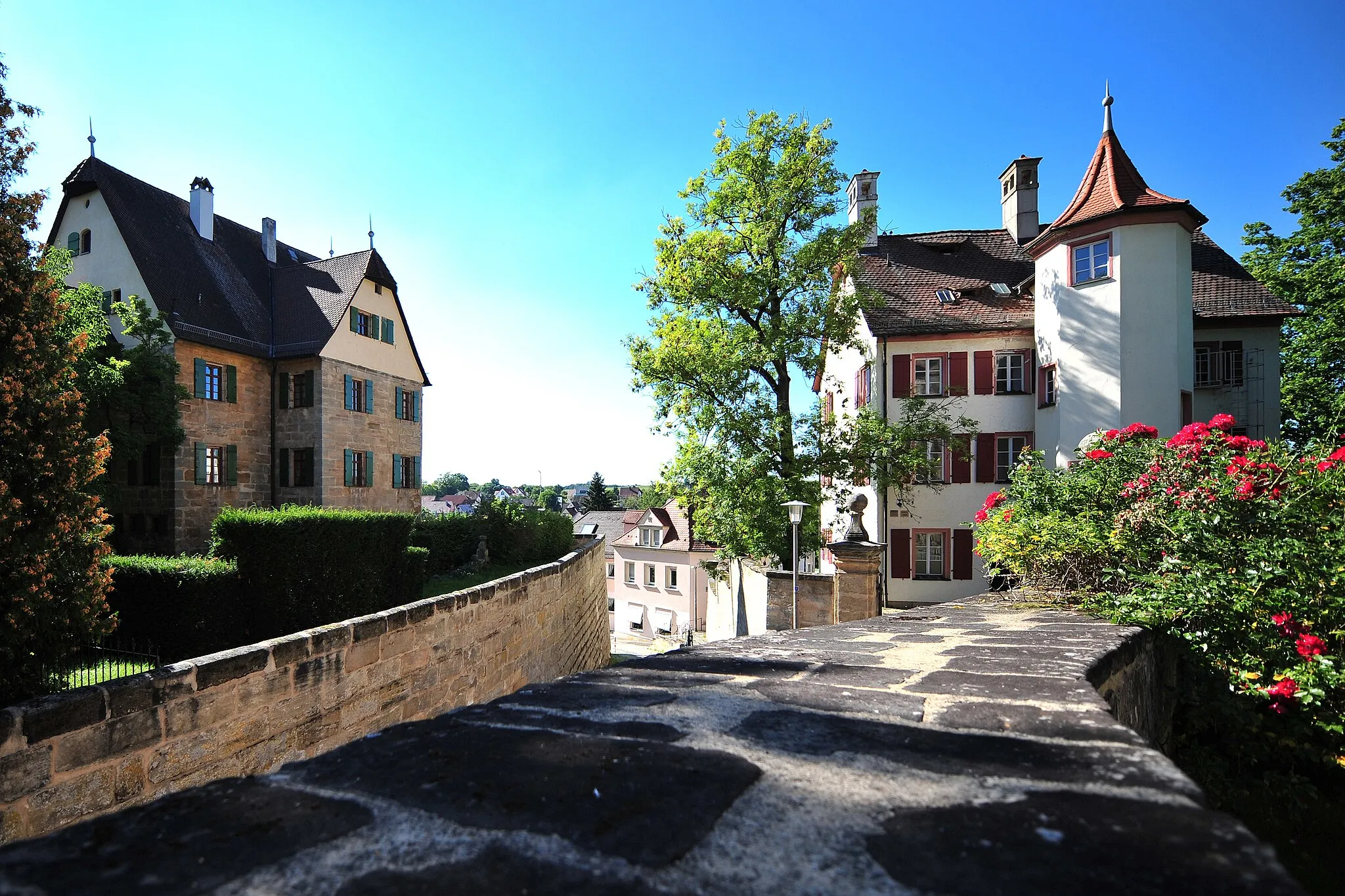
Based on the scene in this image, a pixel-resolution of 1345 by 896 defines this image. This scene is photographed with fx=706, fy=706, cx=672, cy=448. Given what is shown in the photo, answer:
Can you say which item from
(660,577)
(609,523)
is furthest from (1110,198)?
(609,523)

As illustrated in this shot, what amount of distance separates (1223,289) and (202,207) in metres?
32.1

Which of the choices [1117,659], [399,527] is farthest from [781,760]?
[399,527]

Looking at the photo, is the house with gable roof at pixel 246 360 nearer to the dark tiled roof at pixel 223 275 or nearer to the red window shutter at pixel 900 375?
the dark tiled roof at pixel 223 275

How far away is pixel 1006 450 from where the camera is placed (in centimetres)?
2006

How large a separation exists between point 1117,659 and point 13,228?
864 centimetres

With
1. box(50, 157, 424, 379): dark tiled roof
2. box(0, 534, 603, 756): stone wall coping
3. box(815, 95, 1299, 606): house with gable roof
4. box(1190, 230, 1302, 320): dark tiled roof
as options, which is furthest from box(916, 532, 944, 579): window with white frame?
box(50, 157, 424, 379): dark tiled roof

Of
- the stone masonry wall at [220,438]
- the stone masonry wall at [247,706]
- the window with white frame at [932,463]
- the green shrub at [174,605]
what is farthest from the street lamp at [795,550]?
the stone masonry wall at [220,438]

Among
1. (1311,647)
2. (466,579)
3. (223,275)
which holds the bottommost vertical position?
(466,579)

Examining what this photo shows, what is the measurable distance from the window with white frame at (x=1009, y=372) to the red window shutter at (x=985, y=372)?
143 millimetres

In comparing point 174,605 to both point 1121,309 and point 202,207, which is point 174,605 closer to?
point 202,207

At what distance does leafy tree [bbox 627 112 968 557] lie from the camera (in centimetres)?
1730

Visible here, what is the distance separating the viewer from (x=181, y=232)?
74.9ft

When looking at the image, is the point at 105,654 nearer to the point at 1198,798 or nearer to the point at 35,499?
the point at 35,499

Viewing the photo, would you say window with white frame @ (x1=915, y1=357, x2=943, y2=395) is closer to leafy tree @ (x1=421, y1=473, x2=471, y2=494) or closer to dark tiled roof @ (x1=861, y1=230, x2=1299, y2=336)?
dark tiled roof @ (x1=861, y1=230, x2=1299, y2=336)
